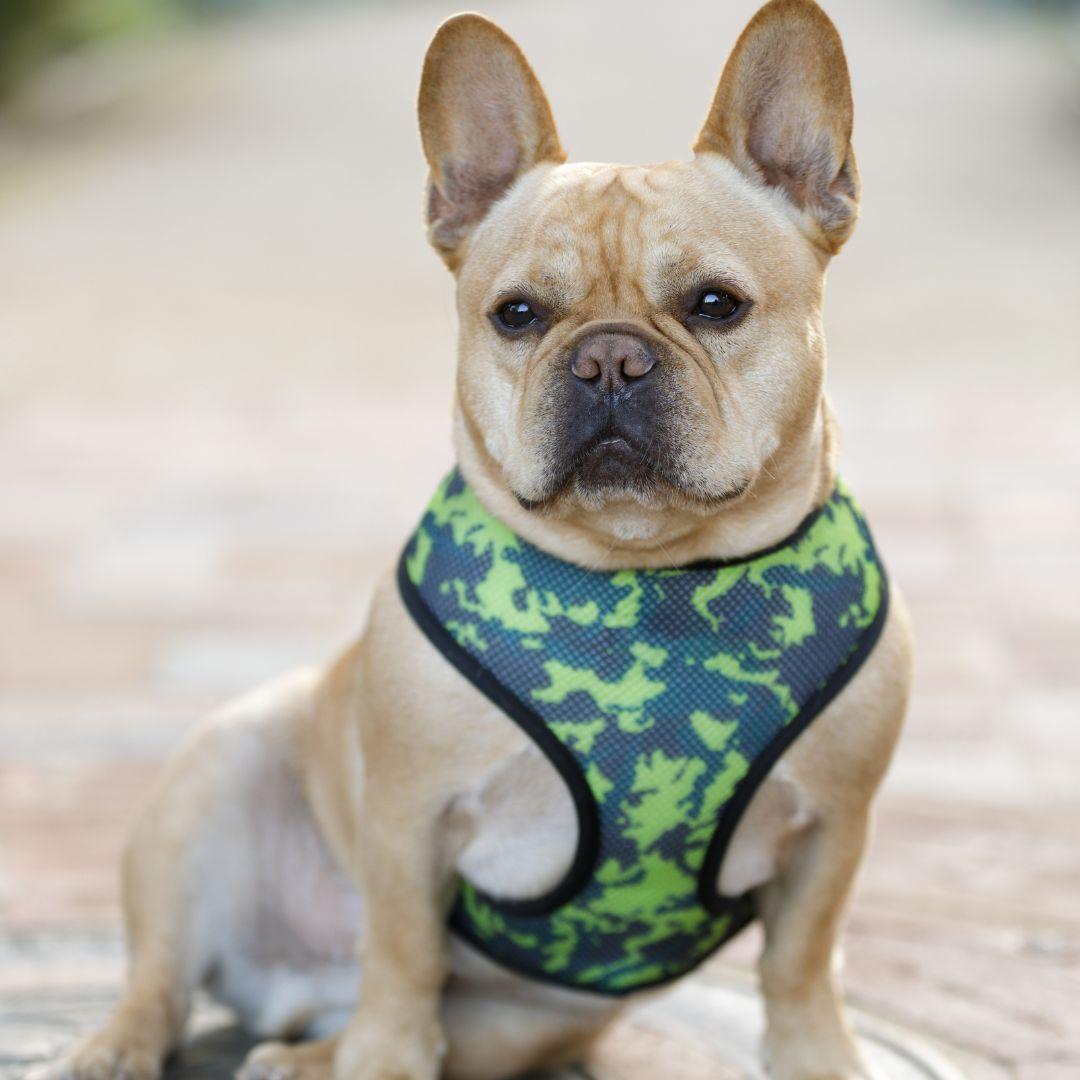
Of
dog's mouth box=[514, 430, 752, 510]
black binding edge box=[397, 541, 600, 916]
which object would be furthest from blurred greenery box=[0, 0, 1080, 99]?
dog's mouth box=[514, 430, 752, 510]

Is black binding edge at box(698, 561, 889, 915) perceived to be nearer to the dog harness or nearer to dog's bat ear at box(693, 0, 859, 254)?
the dog harness

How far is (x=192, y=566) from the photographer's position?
5.64m

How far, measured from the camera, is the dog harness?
2.50 m

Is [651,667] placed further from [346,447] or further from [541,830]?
[346,447]

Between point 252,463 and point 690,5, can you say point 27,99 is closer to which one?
point 252,463

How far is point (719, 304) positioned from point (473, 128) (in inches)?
19.7

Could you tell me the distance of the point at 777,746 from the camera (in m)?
2.51

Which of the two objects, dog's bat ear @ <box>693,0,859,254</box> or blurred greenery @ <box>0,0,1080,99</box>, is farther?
blurred greenery @ <box>0,0,1080,99</box>

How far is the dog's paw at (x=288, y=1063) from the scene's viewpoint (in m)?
2.72

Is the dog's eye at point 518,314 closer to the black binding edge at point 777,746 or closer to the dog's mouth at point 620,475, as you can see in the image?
the dog's mouth at point 620,475

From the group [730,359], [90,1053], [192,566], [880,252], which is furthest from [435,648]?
[880,252]

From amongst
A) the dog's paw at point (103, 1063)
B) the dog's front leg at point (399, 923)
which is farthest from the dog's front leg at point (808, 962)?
the dog's paw at point (103, 1063)

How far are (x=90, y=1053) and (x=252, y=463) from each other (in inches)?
166

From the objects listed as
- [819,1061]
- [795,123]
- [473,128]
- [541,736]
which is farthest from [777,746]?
[473,128]
